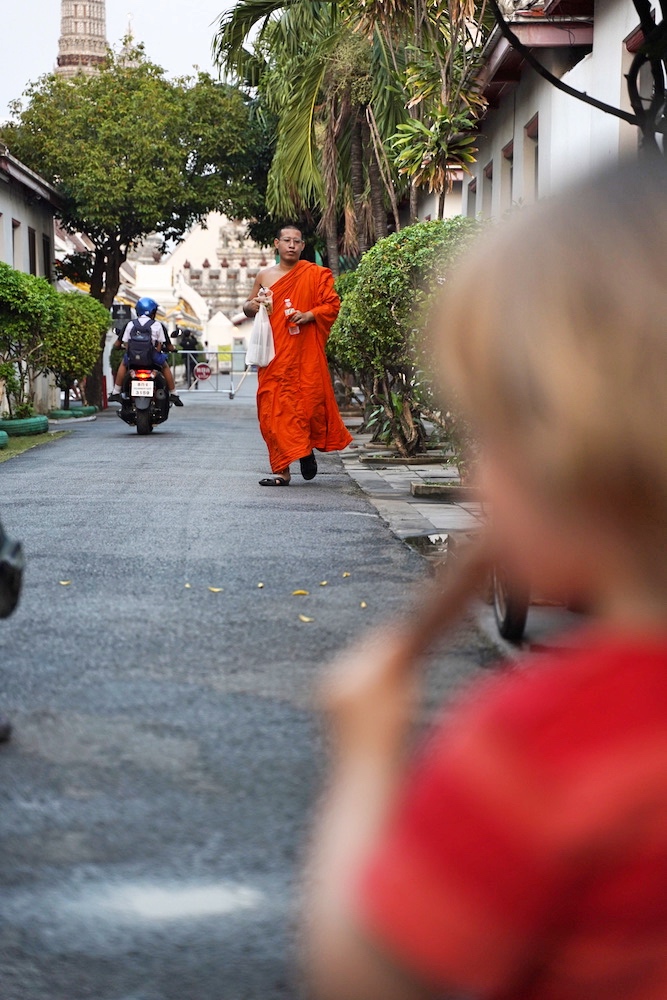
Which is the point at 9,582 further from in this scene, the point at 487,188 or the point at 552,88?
the point at 487,188

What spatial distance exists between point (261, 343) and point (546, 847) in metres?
11.4

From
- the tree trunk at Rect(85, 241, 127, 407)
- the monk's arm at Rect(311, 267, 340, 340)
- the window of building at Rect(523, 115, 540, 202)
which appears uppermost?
the window of building at Rect(523, 115, 540, 202)

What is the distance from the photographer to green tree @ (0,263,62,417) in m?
18.5

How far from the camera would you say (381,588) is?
22.4ft

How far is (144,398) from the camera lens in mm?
18594

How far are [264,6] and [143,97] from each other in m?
7.98

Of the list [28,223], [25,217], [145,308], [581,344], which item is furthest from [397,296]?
[28,223]

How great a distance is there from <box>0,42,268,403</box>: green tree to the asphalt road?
19192 mm

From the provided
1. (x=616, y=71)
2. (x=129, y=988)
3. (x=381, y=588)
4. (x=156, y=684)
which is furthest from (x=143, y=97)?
(x=129, y=988)

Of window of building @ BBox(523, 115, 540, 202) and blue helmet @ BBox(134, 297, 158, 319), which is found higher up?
window of building @ BBox(523, 115, 540, 202)

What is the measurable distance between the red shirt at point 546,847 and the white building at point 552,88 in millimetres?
9105

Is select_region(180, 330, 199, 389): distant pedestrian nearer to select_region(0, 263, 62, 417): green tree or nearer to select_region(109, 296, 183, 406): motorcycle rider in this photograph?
select_region(0, 263, 62, 417): green tree

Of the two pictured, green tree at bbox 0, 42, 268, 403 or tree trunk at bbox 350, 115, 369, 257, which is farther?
green tree at bbox 0, 42, 268, 403

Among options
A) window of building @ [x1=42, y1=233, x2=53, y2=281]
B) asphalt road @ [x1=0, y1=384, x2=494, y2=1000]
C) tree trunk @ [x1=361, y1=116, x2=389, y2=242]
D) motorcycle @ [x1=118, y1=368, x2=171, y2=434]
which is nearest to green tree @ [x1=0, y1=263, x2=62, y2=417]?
motorcycle @ [x1=118, y1=368, x2=171, y2=434]
